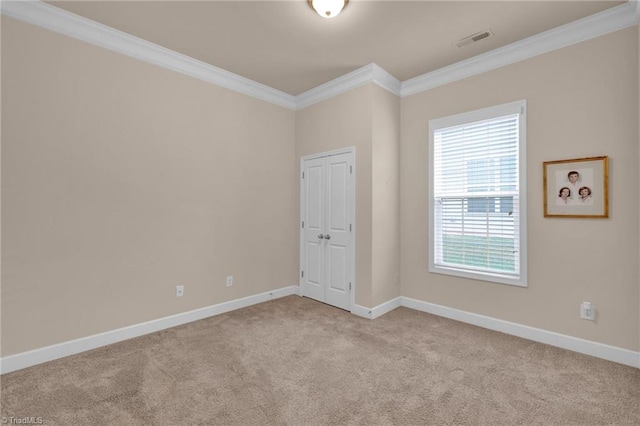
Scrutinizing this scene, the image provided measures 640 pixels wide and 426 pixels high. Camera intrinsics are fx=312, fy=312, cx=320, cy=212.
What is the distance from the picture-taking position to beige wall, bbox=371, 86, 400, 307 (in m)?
3.86

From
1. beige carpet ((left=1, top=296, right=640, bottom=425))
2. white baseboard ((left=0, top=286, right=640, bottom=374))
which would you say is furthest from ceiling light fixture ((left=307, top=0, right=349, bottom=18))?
white baseboard ((left=0, top=286, right=640, bottom=374))

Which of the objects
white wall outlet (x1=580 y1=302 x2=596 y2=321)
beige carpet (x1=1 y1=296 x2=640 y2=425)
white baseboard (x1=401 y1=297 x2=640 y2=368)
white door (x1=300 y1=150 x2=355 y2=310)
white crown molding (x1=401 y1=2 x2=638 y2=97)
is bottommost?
beige carpet (x1=1 y1=296 x2=640 y2=425)

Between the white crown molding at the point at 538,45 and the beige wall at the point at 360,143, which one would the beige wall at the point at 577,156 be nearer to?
the white crown molding at the point at 538,45

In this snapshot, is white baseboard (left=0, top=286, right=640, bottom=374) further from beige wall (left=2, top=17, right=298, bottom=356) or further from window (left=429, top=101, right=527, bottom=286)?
window (left=429, top=101, right=527, bottom=286)

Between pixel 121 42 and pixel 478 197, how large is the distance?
410 cm

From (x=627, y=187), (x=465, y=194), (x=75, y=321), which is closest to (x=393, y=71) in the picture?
(x=465, y=194)

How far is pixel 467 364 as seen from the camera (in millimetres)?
2674

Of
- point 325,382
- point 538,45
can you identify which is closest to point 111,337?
point 325,382

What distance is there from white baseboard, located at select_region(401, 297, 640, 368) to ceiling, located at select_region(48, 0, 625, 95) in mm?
2930

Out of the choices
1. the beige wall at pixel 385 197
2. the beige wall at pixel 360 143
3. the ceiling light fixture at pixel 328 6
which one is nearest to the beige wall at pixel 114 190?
the beige wall at pixel 360 143

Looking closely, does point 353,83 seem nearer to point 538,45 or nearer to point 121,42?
point 538,45

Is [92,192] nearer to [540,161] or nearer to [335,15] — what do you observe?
[335,15]

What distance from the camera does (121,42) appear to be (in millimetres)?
3080

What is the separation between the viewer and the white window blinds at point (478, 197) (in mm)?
3320
